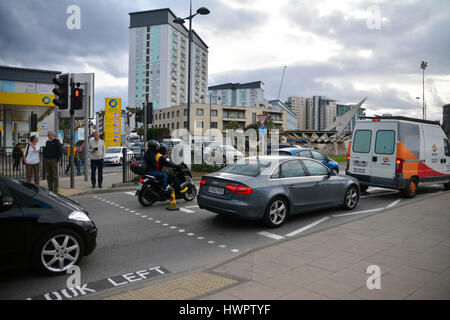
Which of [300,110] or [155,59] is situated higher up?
[155,59]

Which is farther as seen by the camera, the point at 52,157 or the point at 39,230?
the point at 52,157

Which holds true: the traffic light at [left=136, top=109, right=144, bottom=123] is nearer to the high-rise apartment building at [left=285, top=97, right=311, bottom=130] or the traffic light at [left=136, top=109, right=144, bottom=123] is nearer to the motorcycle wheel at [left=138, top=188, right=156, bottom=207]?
the motorcycle wheel at [left=138, top=188, right=156, bottom=207]

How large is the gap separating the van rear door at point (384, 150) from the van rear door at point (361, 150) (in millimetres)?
184

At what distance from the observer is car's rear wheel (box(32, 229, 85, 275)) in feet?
13.6

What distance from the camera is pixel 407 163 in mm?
10242

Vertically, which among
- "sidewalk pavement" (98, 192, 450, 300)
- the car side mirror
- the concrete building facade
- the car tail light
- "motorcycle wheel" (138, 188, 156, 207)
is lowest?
"sidewalk pavement" (98, 192, 450, 300)

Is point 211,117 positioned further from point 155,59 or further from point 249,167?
point 249,167

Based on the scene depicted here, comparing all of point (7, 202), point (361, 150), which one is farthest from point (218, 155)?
point (7, 202)

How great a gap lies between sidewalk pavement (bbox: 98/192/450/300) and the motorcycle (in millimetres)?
4211

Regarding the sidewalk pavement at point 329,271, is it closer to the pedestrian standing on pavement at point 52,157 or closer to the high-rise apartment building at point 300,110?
the pedestrian standing on pavement at point 52,157

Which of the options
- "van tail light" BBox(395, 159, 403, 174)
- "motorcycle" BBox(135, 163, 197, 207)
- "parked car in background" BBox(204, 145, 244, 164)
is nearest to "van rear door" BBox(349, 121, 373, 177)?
"van tail light" BBox(395, 159, 403, 174)

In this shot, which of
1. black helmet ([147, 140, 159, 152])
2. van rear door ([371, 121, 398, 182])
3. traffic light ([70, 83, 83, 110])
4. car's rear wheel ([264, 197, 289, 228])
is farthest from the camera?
traffic light ([70, 83, 83, 110])

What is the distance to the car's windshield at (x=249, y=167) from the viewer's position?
23.1 ft

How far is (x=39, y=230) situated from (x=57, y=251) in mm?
377
